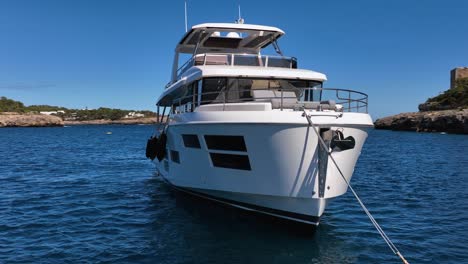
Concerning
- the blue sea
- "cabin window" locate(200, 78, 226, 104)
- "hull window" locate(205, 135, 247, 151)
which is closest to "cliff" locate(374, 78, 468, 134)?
the blue sea

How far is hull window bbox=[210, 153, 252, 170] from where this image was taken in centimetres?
1035

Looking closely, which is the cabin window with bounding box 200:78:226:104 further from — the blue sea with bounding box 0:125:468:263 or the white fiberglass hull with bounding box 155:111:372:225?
the blue sea with bounding box 0:125:468:263

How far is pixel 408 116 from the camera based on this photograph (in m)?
96.9

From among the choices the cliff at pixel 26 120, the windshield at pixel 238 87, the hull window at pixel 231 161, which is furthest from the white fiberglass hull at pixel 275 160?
the cliff at pixel 26 120

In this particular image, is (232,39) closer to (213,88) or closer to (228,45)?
(228,45)

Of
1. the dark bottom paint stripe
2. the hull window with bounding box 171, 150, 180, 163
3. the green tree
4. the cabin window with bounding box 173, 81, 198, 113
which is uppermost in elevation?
the green tree

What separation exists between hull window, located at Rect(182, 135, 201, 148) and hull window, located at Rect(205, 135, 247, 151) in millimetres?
657

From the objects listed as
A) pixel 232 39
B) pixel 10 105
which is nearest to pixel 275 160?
pixel 232 39

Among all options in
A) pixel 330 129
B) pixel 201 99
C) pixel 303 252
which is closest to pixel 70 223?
pixel 201 99

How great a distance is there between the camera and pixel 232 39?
17.0 metres

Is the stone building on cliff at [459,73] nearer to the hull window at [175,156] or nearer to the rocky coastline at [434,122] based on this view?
the rocky coastline at [434,122]

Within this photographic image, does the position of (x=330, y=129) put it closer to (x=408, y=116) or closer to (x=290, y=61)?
(x=290, y=61)

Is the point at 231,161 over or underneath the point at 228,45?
underneath

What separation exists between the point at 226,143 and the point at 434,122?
81.8m
